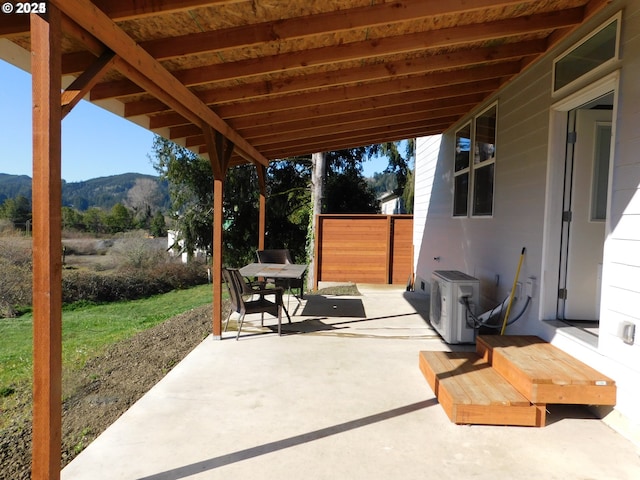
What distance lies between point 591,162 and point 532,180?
19.6 inches

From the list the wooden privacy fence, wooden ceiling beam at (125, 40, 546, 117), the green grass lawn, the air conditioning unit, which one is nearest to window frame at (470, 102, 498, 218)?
the air conditioning unit

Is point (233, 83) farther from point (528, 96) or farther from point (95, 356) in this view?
point (95, 356)

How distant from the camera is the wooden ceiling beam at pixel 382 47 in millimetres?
3070

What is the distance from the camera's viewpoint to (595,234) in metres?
3.29

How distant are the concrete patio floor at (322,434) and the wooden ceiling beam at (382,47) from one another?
246cm

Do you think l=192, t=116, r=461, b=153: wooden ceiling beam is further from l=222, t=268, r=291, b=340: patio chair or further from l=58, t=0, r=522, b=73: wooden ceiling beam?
l=58, t=0, r=522, b=73: wooden ceiling beam

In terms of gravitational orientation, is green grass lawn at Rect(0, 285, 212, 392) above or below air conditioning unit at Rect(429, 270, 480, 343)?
below

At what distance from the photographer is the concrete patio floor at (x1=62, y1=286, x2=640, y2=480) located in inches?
82.7

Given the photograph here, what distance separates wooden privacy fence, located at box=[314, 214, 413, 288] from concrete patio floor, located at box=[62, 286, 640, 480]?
18.5ft

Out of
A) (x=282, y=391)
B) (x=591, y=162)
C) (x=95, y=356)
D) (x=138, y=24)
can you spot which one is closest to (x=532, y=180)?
(x=591, y=162)

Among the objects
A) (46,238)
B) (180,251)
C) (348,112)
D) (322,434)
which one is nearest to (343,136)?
(348,112)

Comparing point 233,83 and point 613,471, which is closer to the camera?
point 613,471

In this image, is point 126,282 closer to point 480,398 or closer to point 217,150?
point 217,150

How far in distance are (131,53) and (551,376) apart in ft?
10.7
